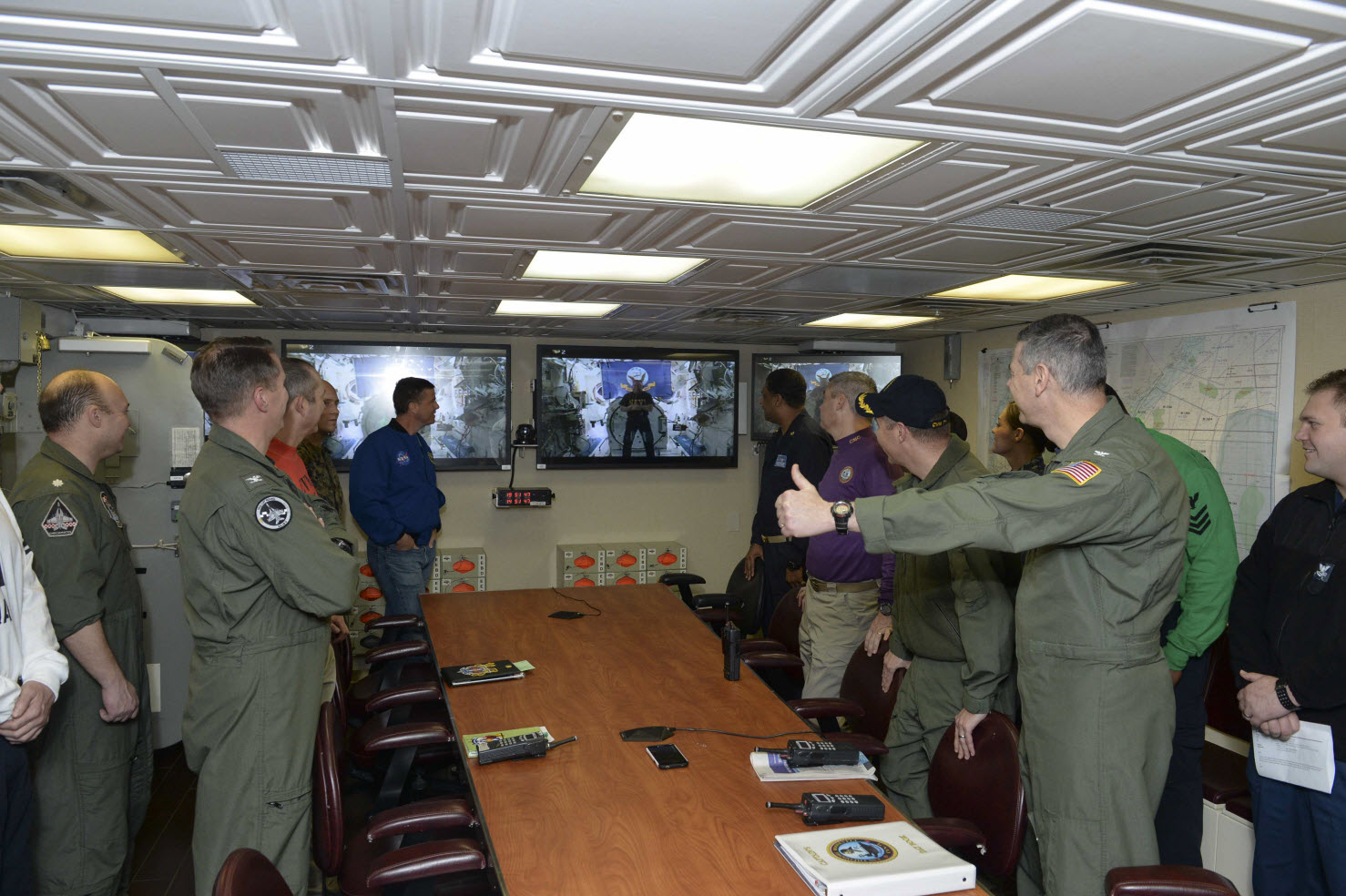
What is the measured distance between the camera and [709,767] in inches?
88.8

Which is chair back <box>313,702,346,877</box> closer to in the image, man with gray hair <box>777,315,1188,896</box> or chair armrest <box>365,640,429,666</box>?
chair armrest <box>365,640,429,666</box>

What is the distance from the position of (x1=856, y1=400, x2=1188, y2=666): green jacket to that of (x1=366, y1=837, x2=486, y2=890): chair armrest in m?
1.14

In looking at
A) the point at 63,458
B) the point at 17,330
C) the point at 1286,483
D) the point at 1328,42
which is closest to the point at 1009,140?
the point at 1328,42

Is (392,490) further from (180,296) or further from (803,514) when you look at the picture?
(803,514)

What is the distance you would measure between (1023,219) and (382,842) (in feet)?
9.02

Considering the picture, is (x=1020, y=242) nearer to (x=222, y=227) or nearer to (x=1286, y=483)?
(x=1286, y=483)

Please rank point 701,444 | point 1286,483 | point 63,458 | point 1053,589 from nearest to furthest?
1. point 1053,589
2. point 63,458
3. point 1286,483
4. point 701,444

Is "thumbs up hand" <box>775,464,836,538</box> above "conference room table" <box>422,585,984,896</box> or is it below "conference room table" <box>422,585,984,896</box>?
above

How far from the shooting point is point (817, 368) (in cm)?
700

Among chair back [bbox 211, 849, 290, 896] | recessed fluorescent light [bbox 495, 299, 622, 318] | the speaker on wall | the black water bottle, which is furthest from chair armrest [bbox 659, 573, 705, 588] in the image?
chair back [bbox 211, 849, 290, 896]

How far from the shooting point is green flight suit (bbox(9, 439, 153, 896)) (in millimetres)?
2846

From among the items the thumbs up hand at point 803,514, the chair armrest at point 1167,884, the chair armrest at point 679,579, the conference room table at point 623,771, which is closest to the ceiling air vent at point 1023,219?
the thumbs up hand at point 803,514

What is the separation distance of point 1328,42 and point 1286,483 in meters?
3.13

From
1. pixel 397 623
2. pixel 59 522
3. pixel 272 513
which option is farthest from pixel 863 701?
pixel 59 522
